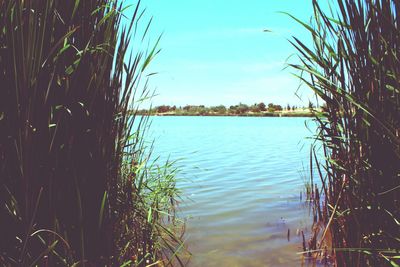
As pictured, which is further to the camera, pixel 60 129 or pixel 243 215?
pixel 243 215

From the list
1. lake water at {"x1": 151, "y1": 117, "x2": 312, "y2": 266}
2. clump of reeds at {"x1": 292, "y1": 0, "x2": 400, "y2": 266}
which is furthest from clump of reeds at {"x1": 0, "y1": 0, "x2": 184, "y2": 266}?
lake water at {"x1": 151, "y1": 117, "x2": 312, "y2": 266}

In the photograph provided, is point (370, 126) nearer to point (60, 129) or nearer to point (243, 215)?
point (60, 129)

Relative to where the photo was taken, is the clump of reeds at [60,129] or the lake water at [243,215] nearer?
the clump of reeds at [60,129]

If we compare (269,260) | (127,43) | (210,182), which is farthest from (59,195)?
(210,182)

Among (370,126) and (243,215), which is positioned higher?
(370,126)

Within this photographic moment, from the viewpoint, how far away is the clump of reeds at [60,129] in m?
2.34

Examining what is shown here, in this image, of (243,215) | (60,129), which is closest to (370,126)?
(60,129)

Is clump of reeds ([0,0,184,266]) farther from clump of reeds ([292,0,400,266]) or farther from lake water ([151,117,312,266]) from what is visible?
lake water ([151,117,312,266])

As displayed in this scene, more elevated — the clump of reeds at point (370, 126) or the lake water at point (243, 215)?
the clump of reeds at point (370, 126)

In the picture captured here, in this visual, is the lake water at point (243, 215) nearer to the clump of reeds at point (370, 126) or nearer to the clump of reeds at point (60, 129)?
the clump of reeds at point (370, 126)

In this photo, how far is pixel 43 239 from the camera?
8.24 ft

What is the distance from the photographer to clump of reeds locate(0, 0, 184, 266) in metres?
2.34

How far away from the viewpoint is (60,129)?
2637 mm

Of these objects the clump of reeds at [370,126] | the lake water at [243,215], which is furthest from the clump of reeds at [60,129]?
the lake water at [243,215]
